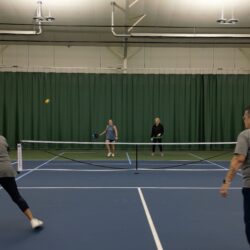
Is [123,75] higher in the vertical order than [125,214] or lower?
higher

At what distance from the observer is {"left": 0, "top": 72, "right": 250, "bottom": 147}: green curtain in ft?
72.3

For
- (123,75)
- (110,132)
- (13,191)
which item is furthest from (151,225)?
(123,75)

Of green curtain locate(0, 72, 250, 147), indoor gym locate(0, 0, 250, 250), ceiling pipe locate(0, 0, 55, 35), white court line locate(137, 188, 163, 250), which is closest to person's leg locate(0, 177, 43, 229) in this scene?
white court line locate(137, 188, 163, 250)

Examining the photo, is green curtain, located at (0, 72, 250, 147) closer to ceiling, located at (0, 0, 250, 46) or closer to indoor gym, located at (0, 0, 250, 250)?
indoor gym, located at (0, 0, 250, 250)

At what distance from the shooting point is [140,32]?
65.5ft

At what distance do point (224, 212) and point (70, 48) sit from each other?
1727 cm

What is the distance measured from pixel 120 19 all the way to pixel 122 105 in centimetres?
568

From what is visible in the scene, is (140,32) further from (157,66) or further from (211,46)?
(211,46)

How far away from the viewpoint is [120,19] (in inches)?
720

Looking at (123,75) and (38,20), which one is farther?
(123,75)

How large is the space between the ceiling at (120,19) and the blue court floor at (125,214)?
28.0 feet

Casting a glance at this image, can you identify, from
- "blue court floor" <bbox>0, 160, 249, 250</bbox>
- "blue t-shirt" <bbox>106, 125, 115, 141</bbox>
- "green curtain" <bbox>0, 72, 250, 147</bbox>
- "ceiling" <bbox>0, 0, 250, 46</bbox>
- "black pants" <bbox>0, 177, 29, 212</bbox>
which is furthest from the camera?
"green curtain" <bbox>0, 72, 250, 147</bbox>

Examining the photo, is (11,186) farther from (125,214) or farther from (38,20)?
(38,20)

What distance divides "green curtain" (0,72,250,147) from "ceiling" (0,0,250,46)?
2.09 m
